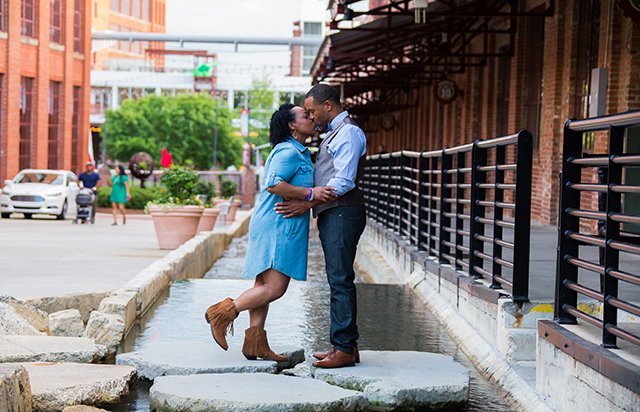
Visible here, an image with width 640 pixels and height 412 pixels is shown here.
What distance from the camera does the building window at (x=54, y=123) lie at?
4022 cm

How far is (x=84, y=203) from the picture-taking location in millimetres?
22531

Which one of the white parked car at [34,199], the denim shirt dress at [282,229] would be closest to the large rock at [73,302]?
the denim shirt dress at [282,229]

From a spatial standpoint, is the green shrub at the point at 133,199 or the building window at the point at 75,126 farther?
the building window at the point at 75,126

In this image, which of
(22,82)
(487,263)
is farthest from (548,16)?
(22,82)

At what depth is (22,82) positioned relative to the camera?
1474 inches

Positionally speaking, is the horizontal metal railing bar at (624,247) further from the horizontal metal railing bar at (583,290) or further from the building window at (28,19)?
the building window at (28,19)

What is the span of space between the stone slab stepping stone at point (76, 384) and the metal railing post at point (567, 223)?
252 cm

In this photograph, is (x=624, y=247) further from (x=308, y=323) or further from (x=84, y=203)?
(x=84, y=203)

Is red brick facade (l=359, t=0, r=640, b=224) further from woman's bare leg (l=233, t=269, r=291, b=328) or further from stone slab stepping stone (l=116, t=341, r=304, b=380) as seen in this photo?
woman's bare leg (l=233, t=269, r=291, b=328)

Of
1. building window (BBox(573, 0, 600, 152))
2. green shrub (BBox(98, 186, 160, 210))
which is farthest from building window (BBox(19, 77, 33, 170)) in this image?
building window (BBox(573, 0, 600, 152))

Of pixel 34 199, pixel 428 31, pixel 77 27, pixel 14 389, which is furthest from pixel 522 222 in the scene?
pixel 77 27

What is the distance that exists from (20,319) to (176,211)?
28.7ft

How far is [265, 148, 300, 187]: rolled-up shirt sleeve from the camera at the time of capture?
4832 mm

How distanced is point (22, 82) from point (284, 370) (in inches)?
1401
